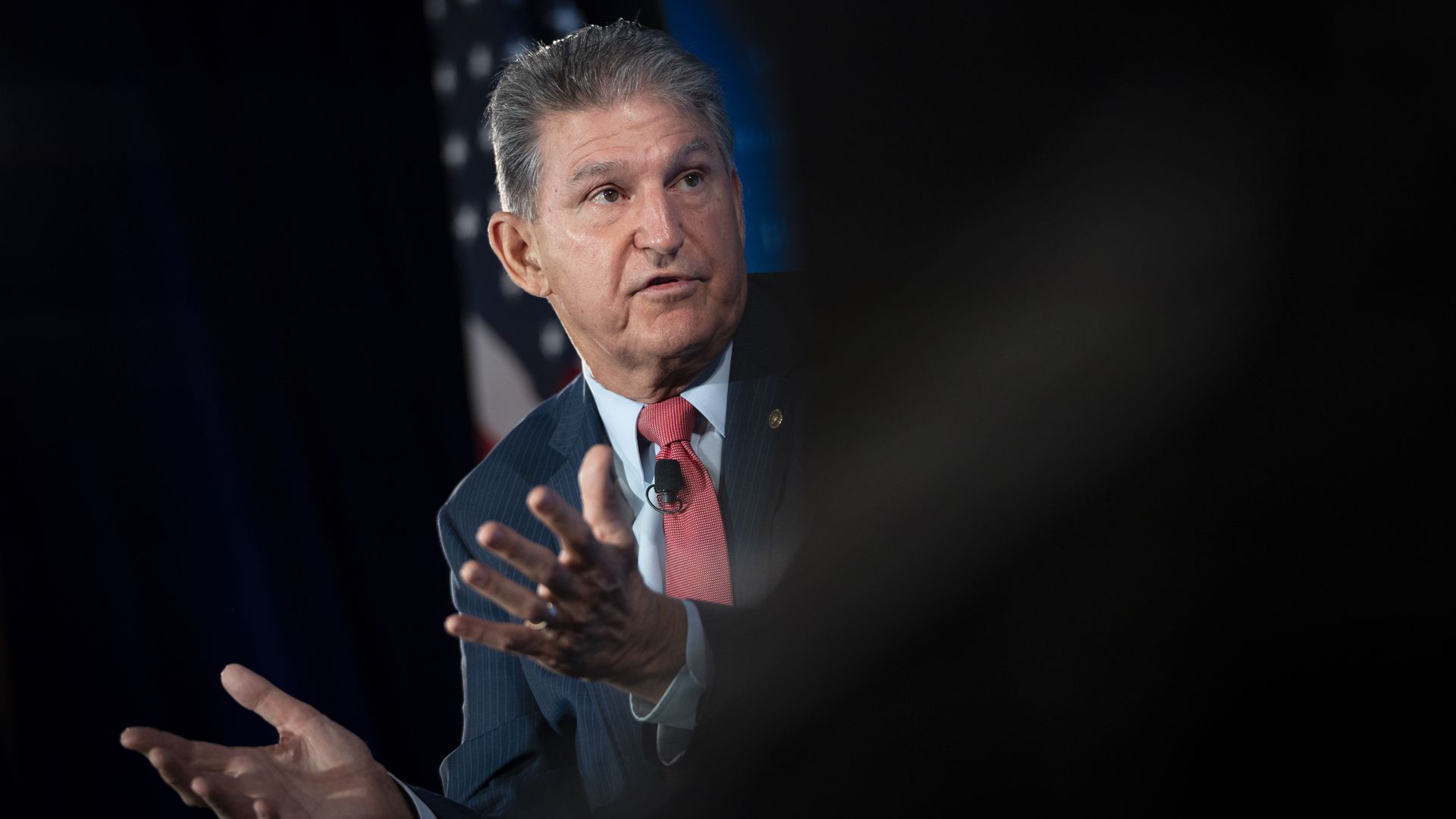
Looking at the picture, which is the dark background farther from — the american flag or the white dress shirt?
the american flag

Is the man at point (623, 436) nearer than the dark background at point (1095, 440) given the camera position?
No

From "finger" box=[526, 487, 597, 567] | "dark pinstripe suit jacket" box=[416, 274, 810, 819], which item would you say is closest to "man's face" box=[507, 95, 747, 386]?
"dark pinstripe suit jacket" box=[416, 274, 810, 819]

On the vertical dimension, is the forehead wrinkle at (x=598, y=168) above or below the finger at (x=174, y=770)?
above

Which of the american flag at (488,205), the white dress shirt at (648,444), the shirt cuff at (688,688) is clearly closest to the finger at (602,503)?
the shirt cuff at (688,688)

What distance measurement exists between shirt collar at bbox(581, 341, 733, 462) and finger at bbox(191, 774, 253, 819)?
61 cm

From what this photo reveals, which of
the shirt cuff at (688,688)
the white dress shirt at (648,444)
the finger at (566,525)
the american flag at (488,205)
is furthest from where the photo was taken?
the american flag at (488,205)

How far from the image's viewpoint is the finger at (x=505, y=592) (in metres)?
0.98

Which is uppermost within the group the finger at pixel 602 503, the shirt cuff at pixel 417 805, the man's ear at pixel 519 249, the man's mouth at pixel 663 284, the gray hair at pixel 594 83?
the gray hair at pixel 594 83

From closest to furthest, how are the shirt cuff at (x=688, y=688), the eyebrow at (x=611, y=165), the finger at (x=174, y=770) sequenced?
the finger at (x=174, y=770) < the shirt cuff at (x=688, y=688) < the eyebrow at (x=611, y=165)

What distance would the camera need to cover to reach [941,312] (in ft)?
4.22

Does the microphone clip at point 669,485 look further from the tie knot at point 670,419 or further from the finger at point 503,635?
the finger at point 503,635

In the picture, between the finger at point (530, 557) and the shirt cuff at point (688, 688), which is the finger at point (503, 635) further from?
the shirt cuff at point (688, 688)

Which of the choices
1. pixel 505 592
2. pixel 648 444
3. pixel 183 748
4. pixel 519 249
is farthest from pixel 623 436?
pixel 183 748

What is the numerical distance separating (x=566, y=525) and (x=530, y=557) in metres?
0.05
